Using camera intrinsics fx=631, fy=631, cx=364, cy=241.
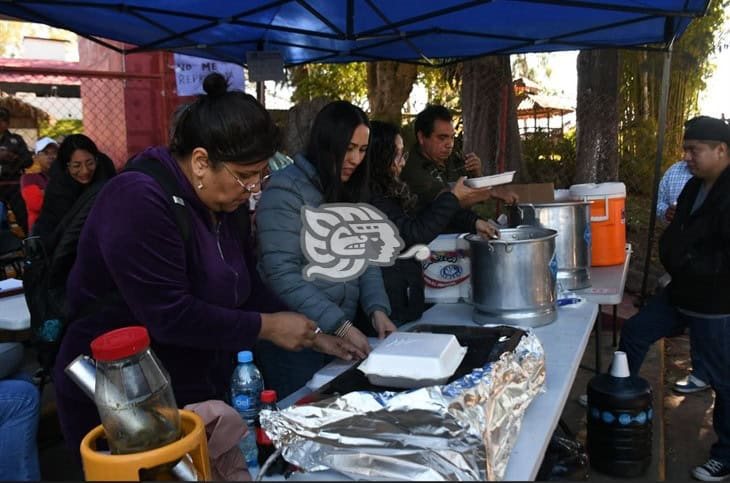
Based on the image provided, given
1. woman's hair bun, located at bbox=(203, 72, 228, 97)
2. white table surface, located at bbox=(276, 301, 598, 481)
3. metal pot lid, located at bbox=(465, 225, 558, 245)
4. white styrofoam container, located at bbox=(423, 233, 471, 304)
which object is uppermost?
woman's hair bun, located at bbox=(203, 72, 228, 97)

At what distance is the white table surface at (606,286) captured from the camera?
8.65 ft

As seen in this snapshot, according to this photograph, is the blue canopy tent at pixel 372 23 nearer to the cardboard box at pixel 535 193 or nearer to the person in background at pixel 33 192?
the cardboard box at pixel 535 193

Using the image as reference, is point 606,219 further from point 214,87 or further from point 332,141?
point 214,87

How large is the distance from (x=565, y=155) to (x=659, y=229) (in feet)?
10.5

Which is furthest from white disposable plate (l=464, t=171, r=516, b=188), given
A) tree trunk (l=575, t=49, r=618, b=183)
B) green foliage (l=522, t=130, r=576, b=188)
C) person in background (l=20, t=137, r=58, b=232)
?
green foliage (l=522, t=130, r=576, b=188)

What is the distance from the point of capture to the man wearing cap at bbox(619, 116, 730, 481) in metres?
2.78

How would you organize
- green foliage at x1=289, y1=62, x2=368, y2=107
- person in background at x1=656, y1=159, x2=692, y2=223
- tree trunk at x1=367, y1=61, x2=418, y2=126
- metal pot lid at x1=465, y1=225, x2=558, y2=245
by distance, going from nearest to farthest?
1. metal pot lid at x1=465, y1=225, x2=558, y2=245
2. person in background at x1=656, y1=159, x2=692, y2=223
3. tree trunk at x1=367, y1=61, x2=418, y2=126
4. green foliage at x1=289, y1=62, x2=368, y2=107

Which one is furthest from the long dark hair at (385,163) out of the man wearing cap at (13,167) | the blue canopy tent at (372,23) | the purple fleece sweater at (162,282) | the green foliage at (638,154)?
the green foliage at (638,154)

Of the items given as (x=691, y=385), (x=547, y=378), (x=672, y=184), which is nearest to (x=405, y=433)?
(x=547, y=378)

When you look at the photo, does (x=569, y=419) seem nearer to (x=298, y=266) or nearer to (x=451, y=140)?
(x=451, y=140)

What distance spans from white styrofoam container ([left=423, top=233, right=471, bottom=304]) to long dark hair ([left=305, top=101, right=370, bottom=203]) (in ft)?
2.28

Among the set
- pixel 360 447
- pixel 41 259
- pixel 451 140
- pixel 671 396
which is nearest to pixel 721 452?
pixel 671 396

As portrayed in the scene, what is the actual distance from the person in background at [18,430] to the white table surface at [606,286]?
213 cm

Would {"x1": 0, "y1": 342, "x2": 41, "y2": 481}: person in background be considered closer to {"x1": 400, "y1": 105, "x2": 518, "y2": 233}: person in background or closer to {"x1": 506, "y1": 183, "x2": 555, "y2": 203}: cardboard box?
{"x1": 400, "y1": 105, "x2": 518, "y2": 233}: person in background
